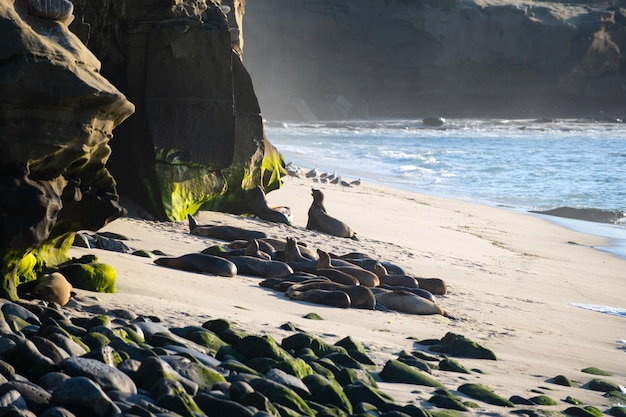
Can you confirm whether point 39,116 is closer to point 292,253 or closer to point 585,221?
point 292,253

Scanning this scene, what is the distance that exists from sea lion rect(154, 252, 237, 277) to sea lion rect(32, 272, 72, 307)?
6.67ft

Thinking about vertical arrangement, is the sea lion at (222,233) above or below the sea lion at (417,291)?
above

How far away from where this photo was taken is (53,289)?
16.4ft

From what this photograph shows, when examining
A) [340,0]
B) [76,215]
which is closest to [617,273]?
[76,215]

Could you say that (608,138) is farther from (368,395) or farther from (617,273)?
(368,395)

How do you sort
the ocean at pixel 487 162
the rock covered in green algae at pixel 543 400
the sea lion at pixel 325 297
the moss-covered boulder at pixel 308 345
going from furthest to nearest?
the ocean at pixel 487 162 → the sea lion at pixel 325 297 → the moss-covered boulder at pixel 308 345 → the rock covered in green algae at pixel 543 400

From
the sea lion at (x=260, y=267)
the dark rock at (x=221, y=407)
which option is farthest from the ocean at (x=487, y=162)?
the dark rock at (x=221, y=407)

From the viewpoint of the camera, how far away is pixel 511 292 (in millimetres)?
8609

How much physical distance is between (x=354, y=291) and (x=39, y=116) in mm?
3039

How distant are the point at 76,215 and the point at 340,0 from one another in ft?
194

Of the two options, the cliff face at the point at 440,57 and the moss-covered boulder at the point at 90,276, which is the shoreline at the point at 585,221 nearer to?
the moss-covered boulder at the point at 90,276

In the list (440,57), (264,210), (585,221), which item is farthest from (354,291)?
(440,57)

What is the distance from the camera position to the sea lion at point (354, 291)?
22.3 feet

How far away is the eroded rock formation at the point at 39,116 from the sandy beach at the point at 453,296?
774 mm
